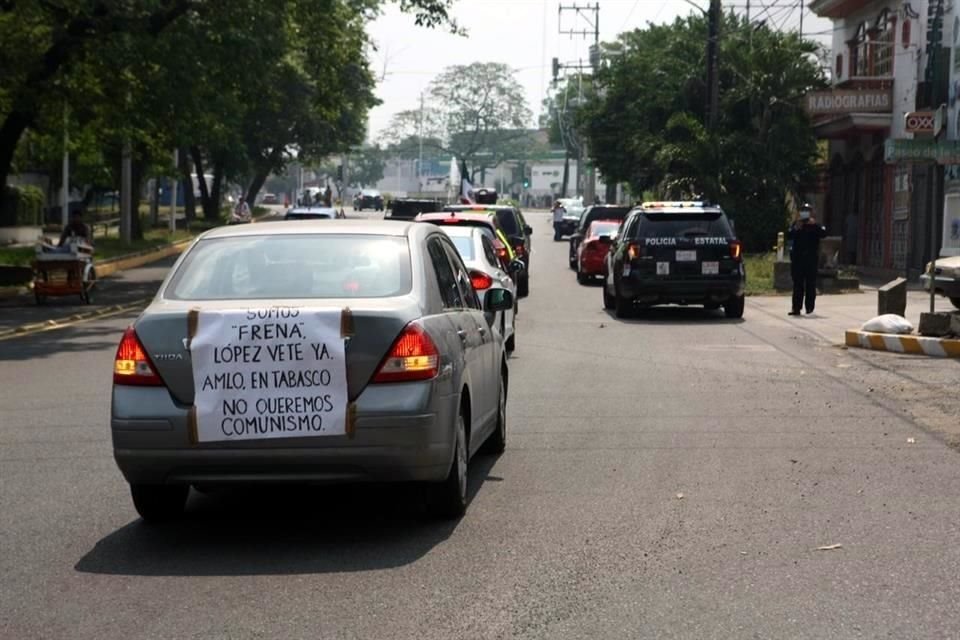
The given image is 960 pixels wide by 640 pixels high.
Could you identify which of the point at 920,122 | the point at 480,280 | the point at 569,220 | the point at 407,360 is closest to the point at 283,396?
the point at 407,360

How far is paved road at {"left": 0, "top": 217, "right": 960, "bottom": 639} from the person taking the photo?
6.20 meters

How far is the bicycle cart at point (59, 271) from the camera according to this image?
84.9ft

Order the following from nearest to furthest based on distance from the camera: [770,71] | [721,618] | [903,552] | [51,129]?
[721,618] < [903,552] < [51,129] < [770,71]

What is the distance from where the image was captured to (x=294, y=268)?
26.6 ft

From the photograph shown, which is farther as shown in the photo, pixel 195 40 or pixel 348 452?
pixel 195 40

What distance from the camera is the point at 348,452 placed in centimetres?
741

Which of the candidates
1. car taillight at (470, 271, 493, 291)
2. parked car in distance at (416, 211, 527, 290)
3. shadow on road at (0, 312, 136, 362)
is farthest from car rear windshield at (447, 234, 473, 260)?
shadow on road at (0, 312, 136, 362)

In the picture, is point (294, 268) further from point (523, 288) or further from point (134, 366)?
point (523, 288)

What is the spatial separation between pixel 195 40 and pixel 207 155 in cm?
4107

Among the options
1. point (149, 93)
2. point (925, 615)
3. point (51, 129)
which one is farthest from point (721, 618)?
point (51, 129)

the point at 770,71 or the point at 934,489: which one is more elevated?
the point at 770,71

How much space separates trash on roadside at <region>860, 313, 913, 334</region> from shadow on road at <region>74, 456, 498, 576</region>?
33.9ft

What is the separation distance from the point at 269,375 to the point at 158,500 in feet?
3.54

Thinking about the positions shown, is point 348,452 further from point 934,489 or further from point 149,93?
point 149,93
